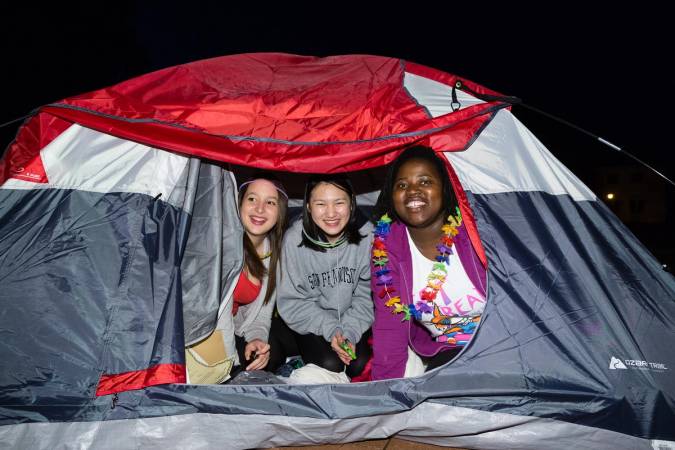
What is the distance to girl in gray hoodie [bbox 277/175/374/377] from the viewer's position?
2227mm

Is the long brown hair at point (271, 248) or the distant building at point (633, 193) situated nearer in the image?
the long brown hair at point (271, 248)

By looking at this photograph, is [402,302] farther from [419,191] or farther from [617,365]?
[617,365]

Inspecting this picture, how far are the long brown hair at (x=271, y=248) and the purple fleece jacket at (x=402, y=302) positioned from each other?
545 mm

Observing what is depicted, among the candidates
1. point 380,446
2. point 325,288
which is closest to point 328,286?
point 325,288

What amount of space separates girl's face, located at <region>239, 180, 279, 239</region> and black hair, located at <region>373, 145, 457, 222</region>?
1.75ft

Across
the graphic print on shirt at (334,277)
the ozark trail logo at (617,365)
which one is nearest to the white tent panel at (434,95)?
the graphic print on shirt at (334,277)

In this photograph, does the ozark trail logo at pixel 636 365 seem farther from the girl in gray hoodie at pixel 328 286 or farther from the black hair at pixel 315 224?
the black hair at pixel 315 224

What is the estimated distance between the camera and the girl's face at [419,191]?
1.91m

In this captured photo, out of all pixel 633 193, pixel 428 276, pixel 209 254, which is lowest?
pixel 428 276

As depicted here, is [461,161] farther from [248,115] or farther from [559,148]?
[559,148]

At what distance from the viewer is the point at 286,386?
5.54 ft

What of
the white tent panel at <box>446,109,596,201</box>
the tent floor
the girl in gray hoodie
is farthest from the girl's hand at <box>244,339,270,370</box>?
the white tent panel at <box>446,109,596,201</box>

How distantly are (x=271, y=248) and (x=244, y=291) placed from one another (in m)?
0.26

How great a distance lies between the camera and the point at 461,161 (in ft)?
6.08
